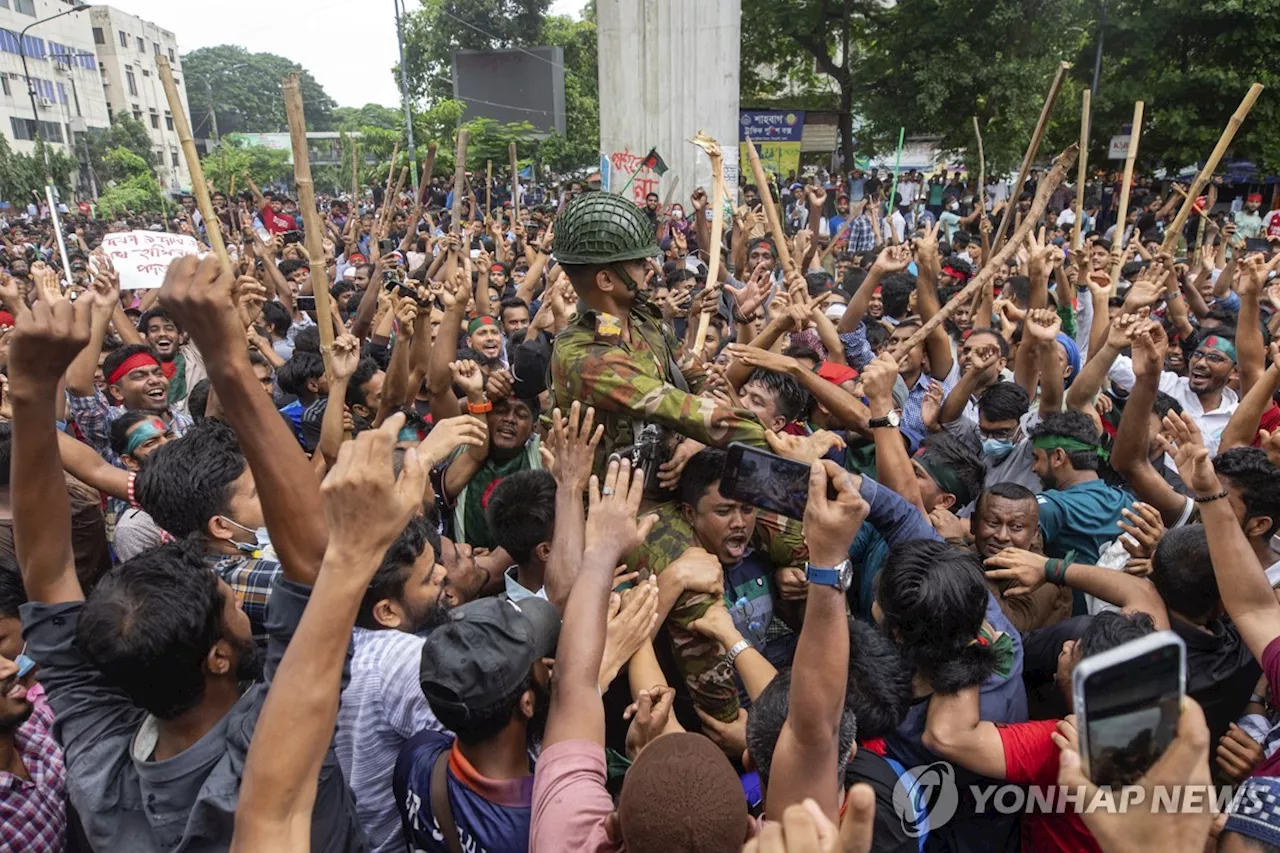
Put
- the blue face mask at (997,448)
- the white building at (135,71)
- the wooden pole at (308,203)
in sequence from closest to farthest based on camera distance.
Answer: the wooden pole at (308,203)
the blue face mask at (997,448)
the white building at (135,71)

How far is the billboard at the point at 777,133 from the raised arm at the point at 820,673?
806 inches

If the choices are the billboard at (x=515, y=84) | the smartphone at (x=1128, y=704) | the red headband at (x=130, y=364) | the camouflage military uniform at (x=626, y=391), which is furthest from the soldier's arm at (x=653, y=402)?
the billboard at (x=515, y=84)

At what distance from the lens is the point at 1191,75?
19578mm

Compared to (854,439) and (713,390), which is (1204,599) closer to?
(854,439)

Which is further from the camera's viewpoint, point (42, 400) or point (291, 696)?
point (42, 400)

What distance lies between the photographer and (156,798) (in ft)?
6.14

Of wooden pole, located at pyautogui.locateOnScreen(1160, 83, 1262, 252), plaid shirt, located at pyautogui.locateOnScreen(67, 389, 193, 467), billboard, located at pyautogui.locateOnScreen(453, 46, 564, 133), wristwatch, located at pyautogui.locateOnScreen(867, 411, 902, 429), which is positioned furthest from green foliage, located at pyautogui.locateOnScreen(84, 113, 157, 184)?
wristwatch, located at pyautogui.locateOnScreen(867, 411, 902, 429)

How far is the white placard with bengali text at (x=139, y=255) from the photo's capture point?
5.73 metres

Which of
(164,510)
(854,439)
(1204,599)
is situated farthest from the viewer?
(854,439)

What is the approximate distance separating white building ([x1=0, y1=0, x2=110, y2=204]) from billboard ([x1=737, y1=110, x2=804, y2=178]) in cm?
4202

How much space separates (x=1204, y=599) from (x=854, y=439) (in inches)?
68.0

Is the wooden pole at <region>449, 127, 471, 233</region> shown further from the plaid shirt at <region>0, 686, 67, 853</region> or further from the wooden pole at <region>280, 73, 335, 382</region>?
the plaid shirt at <region>0, 686, 67, 853</region>

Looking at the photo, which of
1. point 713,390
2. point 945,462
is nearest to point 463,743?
point 713,390

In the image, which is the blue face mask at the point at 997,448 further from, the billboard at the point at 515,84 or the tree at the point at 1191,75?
the billboard at the point at 515,84
